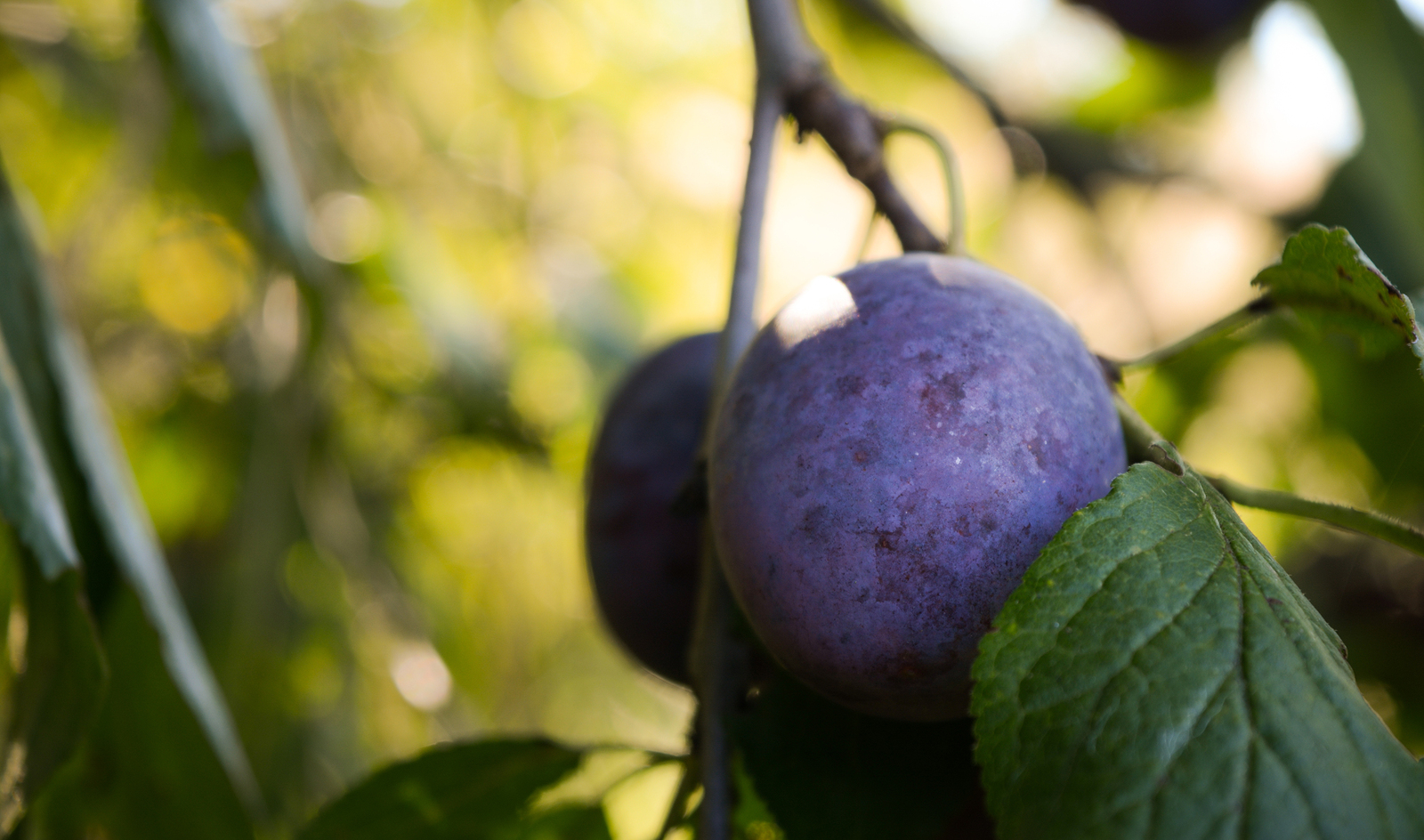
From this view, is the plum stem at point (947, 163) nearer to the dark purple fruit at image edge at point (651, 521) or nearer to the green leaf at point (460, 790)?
the dark purple fruit at image edge at point (651, 521)

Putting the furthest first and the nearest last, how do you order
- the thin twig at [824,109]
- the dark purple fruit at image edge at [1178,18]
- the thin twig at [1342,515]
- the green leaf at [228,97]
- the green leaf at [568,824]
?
1. the dark purple fruit at image edge at [1178,18]
2. the green leaf at [228,97]
3. the green leaf at [568,824]
4. the thin twig at [824,109]
5. the thin twig at [1342,515]

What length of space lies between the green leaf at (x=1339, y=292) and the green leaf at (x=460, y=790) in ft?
1.65

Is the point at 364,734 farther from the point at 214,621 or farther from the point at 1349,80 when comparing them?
the point at 1349,80

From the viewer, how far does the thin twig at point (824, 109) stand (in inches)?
22.4

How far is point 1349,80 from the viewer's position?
91 centimetres

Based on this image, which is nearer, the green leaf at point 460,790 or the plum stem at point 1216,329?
the plum stem at point 1216,329

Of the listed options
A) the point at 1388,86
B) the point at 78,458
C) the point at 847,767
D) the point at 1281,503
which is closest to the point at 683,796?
the point at 847,767

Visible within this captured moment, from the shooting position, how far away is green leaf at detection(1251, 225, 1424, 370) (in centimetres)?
44

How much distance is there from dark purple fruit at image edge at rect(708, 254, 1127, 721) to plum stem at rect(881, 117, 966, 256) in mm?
112

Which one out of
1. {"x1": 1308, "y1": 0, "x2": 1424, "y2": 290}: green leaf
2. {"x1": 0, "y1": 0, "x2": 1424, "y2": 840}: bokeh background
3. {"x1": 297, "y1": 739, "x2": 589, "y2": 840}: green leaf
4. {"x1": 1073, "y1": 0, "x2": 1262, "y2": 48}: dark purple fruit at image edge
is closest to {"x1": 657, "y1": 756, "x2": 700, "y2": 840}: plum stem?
{"x1": 297, "y1": 739, "x2": 589, "y2": 840}: green leaf

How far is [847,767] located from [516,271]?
4.84 feet

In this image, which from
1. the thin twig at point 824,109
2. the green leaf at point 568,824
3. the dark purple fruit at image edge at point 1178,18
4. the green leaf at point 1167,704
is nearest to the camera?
the green leaf at point 1167,704

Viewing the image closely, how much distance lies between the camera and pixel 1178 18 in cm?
150

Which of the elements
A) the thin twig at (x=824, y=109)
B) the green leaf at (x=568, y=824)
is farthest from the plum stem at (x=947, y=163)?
the green leaf at (x=568, y=824)
